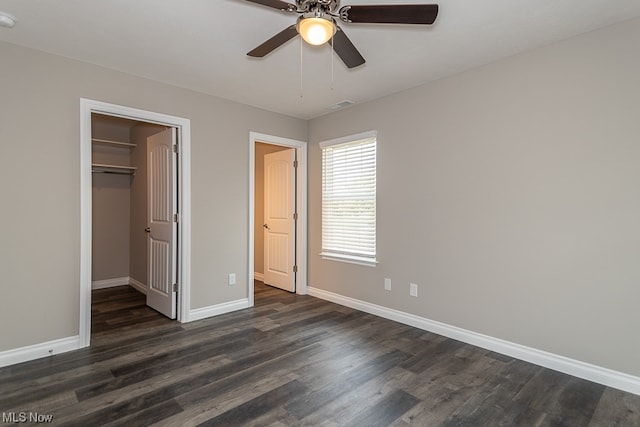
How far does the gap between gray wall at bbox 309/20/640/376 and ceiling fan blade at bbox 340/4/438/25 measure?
5.19 feet

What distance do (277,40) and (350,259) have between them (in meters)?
2.81

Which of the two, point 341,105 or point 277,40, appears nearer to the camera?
point 277,40

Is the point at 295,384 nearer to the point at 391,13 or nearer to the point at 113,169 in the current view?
the point at 391,13

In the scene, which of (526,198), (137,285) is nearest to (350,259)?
(526,198)

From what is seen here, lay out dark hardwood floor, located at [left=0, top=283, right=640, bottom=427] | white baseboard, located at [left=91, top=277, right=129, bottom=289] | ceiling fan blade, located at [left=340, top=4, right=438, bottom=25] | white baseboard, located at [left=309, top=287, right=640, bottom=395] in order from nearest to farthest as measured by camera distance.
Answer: ceiling fan blade, located at [left=340, top=4, right=438, bottom=25]
dark hardwood floor, located at [left=0, top=283, right=640, bottom=427]
white baseboard, located at [left=309, top=287, right=640, bottom=395]
white baseboard, located at [left=91, top=277, right=129, bottom=289]

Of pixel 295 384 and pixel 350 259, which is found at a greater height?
pixel 350 259

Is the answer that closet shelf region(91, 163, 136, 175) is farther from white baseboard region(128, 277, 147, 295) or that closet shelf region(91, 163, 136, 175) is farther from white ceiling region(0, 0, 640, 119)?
white ceiling region(0, 0, 640, 119)

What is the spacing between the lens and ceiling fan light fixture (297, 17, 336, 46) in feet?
5.41

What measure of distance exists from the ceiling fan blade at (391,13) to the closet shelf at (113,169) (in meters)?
4.48

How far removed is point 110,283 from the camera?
17.1ft

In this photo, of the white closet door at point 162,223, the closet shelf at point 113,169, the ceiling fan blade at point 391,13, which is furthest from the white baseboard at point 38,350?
the ceiling fan blade at point 391,13

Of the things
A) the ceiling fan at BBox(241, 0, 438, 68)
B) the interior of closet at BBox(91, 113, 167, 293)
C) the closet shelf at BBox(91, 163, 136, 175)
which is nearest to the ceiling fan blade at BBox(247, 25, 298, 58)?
the ceiling fan at BBox(241, 0, 438, 68)

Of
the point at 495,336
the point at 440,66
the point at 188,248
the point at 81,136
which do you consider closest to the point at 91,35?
the point at 81,136

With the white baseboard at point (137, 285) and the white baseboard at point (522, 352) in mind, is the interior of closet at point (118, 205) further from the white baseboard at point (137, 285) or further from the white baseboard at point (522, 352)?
the white baseboard at point (522, 352)
